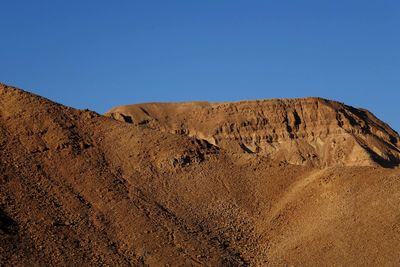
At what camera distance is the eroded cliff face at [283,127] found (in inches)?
3927

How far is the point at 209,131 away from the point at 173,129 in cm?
414

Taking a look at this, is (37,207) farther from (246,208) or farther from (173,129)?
(173,129)

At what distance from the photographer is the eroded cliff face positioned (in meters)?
99.8

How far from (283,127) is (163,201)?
194 ft

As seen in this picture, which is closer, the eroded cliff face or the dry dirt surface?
the dry dirt surface

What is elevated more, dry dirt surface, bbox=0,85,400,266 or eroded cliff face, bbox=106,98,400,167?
eroded cliff face, bbox=106,98,400,167

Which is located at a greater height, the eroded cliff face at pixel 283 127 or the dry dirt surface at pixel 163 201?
the eroded cliff face at pixel 283 127

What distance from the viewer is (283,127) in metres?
104

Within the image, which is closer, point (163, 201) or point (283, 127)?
point (163, 201)

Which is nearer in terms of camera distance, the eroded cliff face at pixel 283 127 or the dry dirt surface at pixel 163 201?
the dry dirt surface at pixel 163 201

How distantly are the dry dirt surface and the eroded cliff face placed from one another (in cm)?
4964

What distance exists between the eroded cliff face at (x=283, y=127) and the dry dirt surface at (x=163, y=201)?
49.6 m

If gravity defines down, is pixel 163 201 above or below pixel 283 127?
below

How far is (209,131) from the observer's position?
102 m
